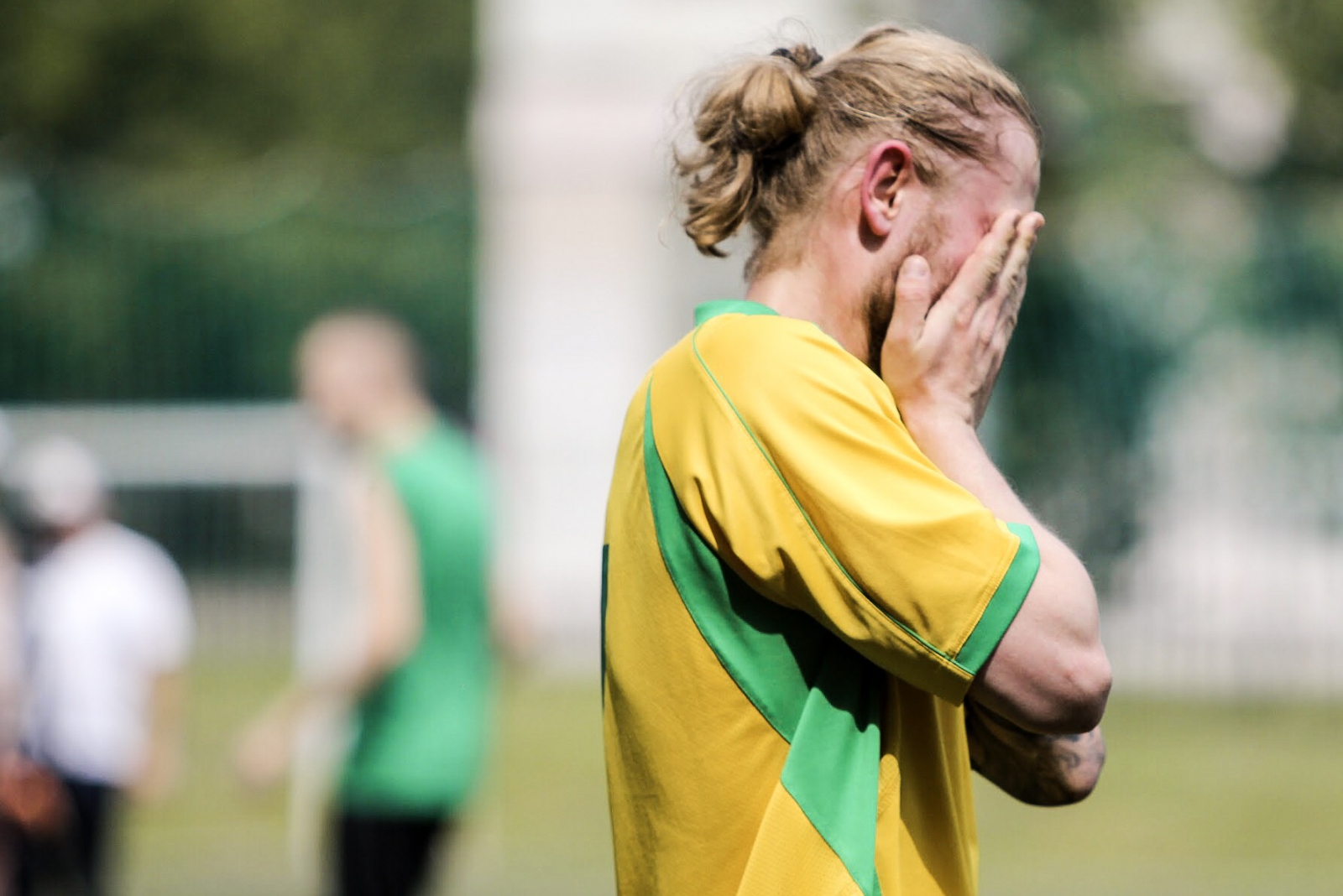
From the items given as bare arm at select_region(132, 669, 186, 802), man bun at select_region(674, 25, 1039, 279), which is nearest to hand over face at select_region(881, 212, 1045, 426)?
man bun at select_region(674, 25, 1039, 279)

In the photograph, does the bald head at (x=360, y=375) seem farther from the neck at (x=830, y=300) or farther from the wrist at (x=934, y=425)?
the wrist at (x=934, y=425)

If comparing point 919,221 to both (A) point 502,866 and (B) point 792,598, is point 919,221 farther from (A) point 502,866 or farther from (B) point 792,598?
(A) point 502,866

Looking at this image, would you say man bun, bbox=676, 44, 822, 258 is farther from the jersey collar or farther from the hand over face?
the hand over face

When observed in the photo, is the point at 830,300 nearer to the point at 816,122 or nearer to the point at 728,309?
the point at 728,309

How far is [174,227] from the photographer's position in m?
17.0

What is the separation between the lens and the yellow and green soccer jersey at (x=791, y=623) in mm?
1979

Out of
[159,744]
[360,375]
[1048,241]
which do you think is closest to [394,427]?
[360,375]

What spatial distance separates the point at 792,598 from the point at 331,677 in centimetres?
400

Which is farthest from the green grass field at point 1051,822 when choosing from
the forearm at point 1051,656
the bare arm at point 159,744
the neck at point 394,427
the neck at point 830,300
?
the forearm at point 1051,656

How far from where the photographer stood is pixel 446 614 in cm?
585

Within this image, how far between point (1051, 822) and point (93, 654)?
506cm

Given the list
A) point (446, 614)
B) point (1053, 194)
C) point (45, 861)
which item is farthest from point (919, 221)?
point (1053, 194)

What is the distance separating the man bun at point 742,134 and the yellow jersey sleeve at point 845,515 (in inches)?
12.6

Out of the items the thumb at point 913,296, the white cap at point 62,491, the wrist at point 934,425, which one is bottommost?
the white cap at point 62,491
